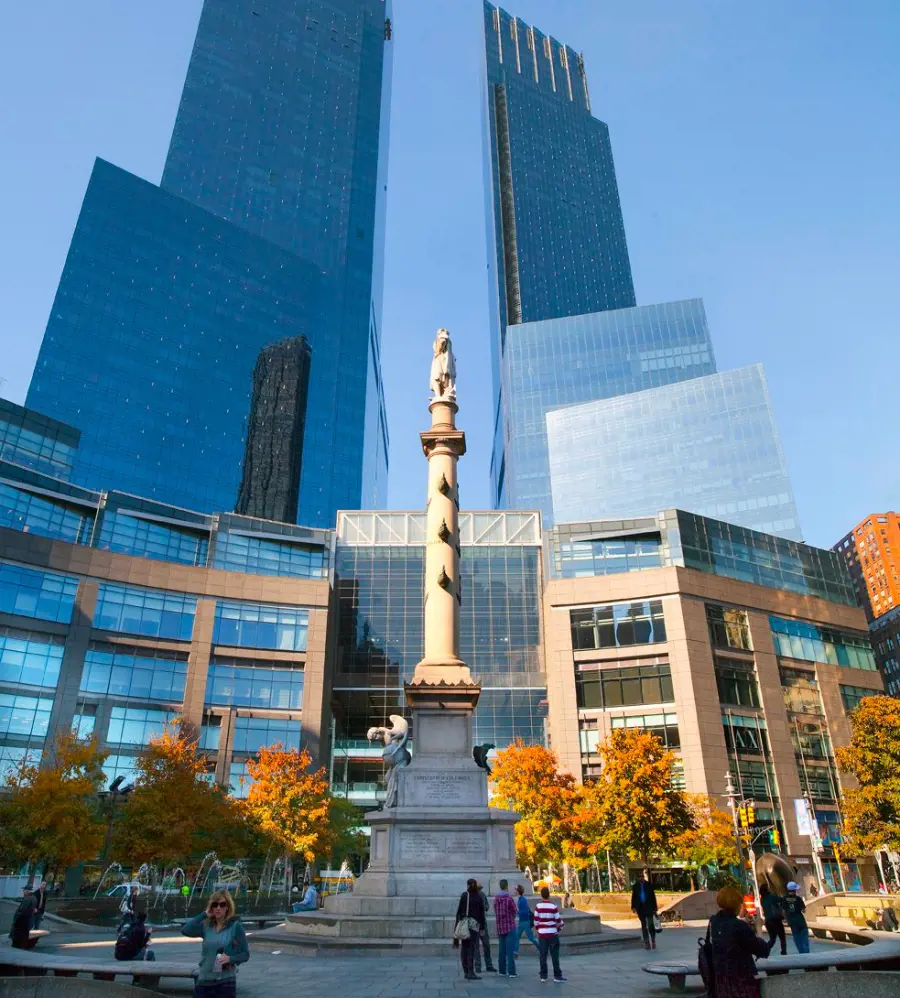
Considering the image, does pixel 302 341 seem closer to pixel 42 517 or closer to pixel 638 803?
pixel 42 517

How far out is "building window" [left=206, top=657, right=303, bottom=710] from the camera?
57.6 metres

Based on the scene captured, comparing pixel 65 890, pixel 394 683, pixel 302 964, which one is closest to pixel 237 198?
pixel 394 683

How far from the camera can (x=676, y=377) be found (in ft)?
459

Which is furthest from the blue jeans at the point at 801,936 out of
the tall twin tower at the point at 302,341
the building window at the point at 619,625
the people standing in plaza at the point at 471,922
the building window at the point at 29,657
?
the tall twin tower at the point at 302,341

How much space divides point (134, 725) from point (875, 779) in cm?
4651

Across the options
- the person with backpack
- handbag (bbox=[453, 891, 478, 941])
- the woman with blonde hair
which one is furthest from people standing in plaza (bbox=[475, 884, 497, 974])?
the woman with blonde hair

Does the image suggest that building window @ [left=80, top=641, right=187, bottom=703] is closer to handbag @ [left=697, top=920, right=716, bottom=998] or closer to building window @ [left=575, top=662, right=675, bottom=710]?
building window @ [left=575, top=662, right=675, bottom=710]

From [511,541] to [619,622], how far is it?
13786 mm

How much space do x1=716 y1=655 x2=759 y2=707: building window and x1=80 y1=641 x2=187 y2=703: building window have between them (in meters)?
41.2

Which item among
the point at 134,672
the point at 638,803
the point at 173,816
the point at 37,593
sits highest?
the point at 37,593

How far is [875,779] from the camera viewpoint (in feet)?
126

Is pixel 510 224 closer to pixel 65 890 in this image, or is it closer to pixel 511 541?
pixel 511 541

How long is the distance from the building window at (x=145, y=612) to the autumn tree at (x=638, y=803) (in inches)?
1346

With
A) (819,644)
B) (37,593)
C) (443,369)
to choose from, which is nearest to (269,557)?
(37,593)
